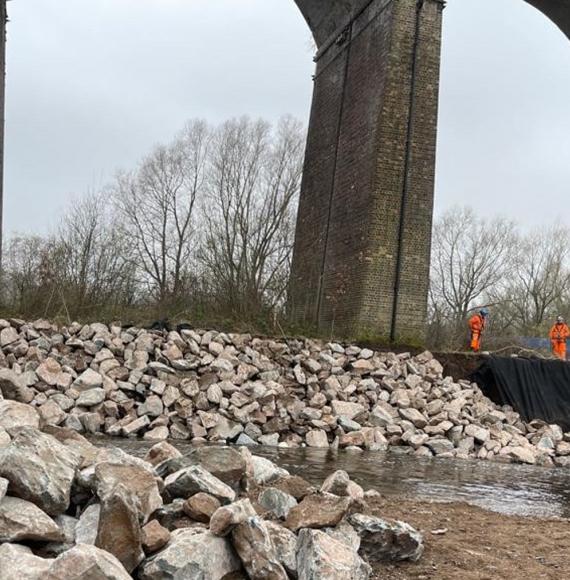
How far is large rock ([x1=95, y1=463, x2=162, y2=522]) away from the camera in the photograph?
2.89 meters

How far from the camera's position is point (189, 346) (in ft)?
36.1

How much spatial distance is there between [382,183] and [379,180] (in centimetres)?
8

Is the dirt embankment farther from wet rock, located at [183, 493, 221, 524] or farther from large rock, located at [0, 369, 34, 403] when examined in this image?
large rock, located at [0, 369, 34, 403]

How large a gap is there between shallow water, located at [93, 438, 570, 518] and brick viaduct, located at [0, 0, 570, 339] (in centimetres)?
436

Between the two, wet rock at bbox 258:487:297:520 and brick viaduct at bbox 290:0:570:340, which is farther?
brick viaduct at bbox 290:0:570:340

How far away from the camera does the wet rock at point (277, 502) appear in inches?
130

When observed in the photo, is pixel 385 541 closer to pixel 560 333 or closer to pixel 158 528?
pixel 158 528

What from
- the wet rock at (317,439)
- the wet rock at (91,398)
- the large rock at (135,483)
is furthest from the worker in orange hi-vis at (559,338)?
the large rock at (135,483)

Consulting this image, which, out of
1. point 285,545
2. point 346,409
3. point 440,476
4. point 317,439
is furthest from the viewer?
point 346,409

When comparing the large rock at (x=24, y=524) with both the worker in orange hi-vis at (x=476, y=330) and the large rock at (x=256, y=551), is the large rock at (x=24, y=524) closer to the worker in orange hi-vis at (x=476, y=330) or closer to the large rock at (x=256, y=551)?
the large rock at (x=256, y=551)

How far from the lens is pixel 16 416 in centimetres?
393

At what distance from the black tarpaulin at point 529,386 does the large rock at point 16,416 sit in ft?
32.5

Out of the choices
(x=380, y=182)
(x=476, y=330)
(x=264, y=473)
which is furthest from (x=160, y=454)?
(x=476, y=330)

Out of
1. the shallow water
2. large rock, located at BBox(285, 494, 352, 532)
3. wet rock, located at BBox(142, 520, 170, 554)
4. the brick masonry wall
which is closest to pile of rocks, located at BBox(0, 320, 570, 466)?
the shallow water
